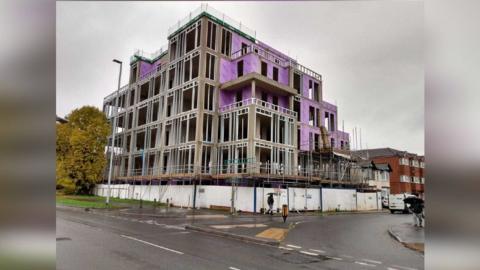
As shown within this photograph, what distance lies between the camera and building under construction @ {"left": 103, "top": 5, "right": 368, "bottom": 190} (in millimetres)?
27812

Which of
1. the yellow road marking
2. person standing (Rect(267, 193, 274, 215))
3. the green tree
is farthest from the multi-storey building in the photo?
the yellow road marking

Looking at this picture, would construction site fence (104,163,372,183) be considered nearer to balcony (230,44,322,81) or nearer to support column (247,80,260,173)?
support column (247,80,260,173)

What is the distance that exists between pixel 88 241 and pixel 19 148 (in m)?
7.83

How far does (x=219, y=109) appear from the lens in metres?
31.1

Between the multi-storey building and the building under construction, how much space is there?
0.32 feet

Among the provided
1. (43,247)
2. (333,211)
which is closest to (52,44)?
(43,247)

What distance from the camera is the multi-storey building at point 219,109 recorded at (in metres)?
28.3

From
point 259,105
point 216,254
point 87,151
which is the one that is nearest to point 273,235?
point 216,254

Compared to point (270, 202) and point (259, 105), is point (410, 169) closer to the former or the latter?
point (270, 202)

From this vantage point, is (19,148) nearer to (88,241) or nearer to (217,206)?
(88,241)

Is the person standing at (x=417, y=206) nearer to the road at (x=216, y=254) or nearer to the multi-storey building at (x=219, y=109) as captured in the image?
the road at (x=216, y=254)

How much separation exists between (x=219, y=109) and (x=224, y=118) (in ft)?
4.19

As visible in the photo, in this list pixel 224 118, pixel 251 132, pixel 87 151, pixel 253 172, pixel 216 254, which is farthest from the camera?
pixel 87 151

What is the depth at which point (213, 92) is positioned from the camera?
31.5m
